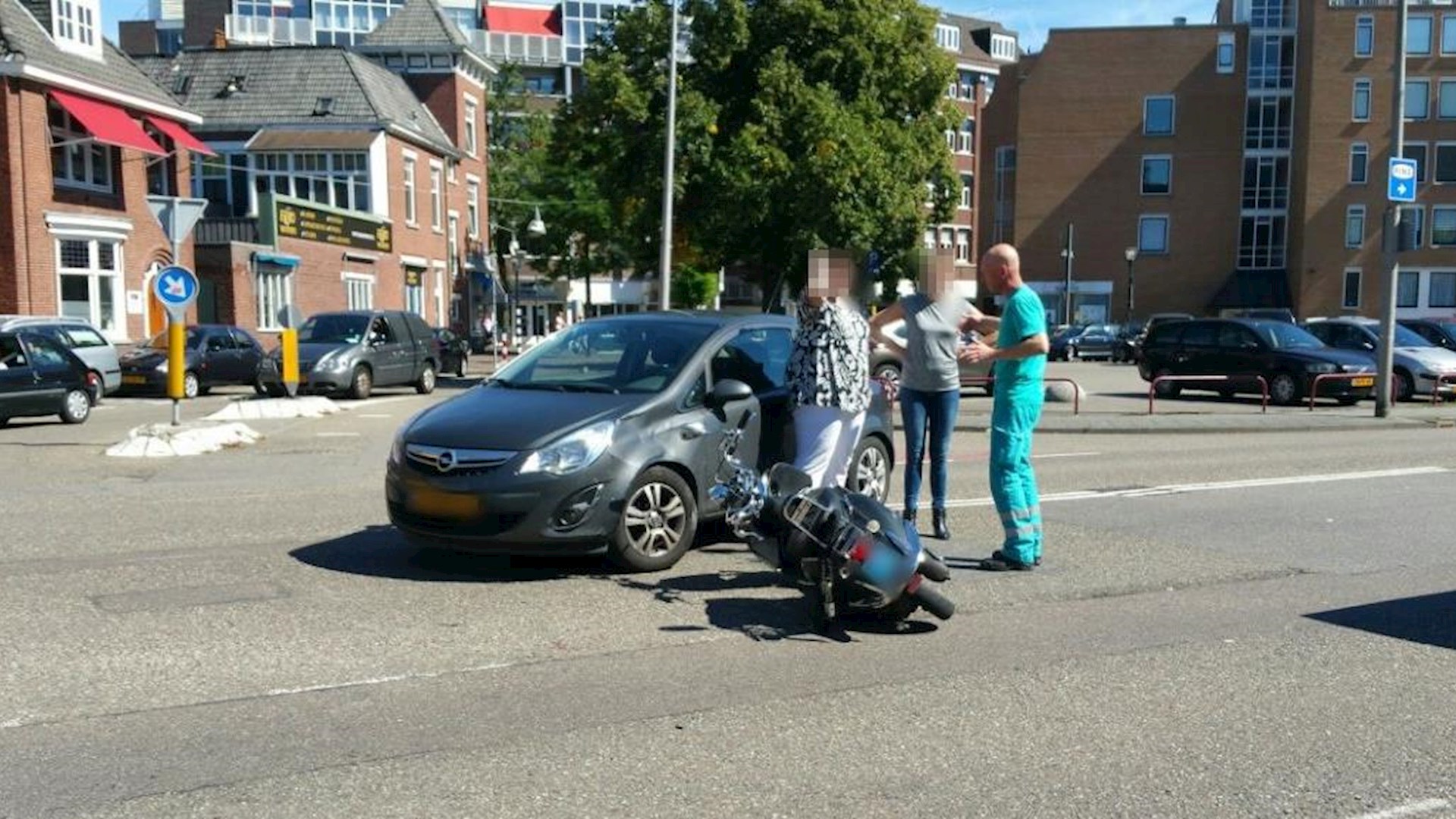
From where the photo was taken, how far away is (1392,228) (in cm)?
1836

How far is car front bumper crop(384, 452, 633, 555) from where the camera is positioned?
255 inches

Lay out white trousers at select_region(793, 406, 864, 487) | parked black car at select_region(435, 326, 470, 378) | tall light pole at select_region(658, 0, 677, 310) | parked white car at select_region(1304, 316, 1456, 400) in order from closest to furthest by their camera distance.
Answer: white trousers at select_region(793, 406, 864, 487) < parked white car at select_region(1304, 316, 1456, 400) < tall light pole at select_region(658, 0, 677, 310) < parked black car at select_region(435, 326, 470, 378)

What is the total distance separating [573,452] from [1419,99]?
2402 inches

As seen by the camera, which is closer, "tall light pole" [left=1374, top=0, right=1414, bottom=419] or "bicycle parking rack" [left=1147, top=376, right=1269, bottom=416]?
"tall light pole" [left=1374, top=0, right=1414, bottom=419]

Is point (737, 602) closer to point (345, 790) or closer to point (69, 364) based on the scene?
point (345, 790)

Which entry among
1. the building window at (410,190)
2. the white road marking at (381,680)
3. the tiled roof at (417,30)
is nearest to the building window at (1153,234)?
the tiled roof at (417,30)

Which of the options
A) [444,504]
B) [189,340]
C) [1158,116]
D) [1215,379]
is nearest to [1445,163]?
[1158,116]

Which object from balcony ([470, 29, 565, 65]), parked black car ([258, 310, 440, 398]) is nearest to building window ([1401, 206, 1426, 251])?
parked black car ([258, 310, 440, 398])

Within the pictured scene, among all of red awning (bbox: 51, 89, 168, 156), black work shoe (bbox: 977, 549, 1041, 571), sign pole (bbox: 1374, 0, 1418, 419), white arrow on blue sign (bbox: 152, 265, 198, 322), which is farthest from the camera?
red awning (bbox: 51, 89, 168, 156)

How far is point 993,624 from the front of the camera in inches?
237

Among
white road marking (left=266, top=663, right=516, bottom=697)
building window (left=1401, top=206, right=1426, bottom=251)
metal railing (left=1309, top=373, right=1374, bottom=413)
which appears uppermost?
building window (left=1401, top=206, right=1426, bottom=251)

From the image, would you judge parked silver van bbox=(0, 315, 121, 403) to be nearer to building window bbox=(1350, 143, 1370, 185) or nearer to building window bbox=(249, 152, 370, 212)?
building window bbox=(249, 152, 370, 212)

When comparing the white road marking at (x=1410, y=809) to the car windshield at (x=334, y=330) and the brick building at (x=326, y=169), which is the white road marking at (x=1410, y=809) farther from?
the brick building at (x=326, y=169)

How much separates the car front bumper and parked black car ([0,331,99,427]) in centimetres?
1241
